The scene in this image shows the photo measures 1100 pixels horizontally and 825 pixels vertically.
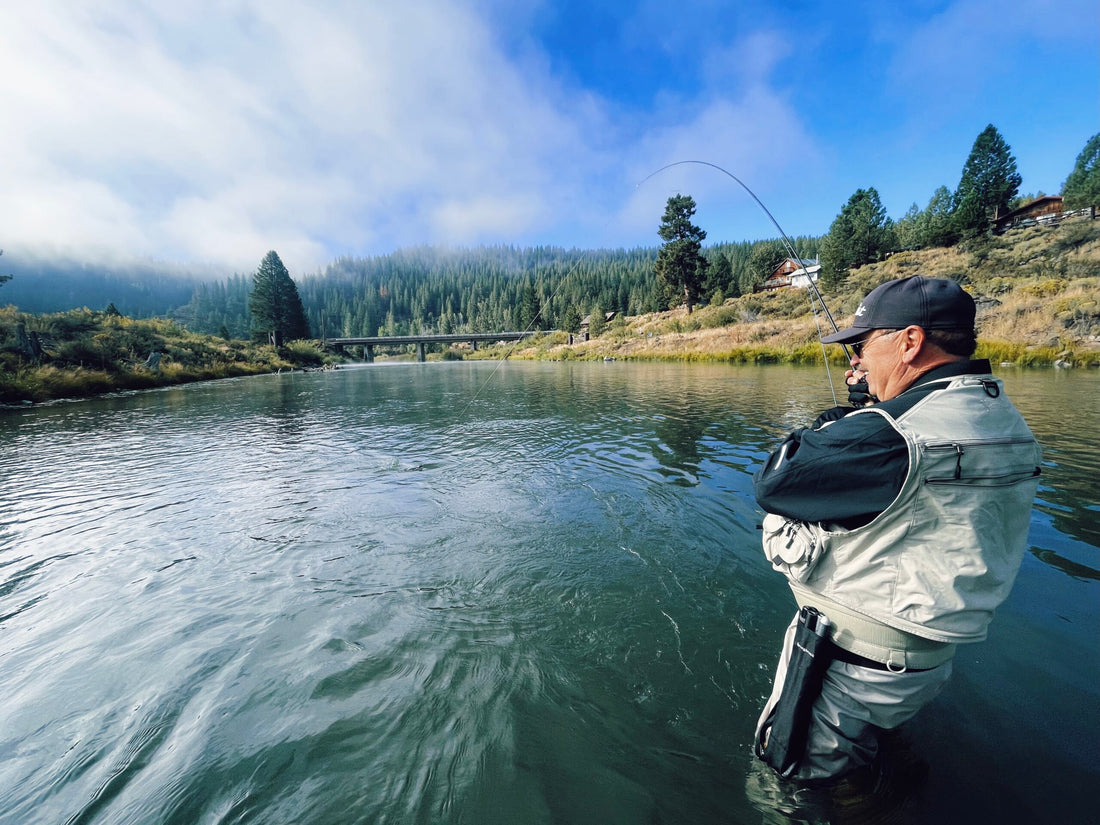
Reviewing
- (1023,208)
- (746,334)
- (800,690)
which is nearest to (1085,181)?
(1023,208)

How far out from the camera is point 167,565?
214 inches

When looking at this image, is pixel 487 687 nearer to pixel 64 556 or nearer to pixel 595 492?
pixel 595 492

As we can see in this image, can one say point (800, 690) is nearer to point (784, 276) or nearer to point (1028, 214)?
point (1028, 214)

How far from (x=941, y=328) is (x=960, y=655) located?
3204 millimetres

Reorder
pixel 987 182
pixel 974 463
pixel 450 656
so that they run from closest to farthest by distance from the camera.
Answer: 1. pixel 974 463
2. pixel 450 656
3. pixel 987 182

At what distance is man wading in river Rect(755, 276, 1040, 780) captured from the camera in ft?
5.63

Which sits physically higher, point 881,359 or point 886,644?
point 881,359

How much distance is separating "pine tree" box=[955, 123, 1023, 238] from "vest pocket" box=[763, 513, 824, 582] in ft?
246

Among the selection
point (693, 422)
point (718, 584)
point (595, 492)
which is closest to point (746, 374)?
point (693, 422)

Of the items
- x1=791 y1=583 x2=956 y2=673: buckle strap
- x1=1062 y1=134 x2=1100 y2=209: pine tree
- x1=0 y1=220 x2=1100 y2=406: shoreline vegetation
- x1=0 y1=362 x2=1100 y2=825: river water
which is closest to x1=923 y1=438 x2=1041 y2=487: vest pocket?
x1=791 y1=583 x2=956 y2=673: buckle strap

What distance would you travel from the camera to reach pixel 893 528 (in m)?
1.81

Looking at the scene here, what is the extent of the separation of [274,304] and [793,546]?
271 ft

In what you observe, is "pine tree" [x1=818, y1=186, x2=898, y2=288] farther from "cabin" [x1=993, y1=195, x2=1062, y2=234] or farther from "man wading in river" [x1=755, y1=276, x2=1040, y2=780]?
"man wading in river" [x1=755, y1=276, x2=1040, y2=780]

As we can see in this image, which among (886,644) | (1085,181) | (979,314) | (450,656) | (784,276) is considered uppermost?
(1085,181)
